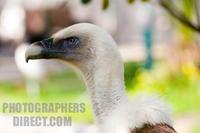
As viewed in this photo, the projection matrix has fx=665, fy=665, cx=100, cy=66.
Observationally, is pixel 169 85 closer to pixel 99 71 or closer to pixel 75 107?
pixel 75 107

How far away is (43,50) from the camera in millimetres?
1545

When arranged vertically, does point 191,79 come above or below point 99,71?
above


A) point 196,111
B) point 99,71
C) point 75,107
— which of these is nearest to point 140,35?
point 196,111

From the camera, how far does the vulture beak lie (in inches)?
59.9

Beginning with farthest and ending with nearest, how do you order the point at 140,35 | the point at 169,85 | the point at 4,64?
the point at 169,85 < the point at 140,35 < the point at 4,64

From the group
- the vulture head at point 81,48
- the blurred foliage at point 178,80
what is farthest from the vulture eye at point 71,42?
the blurred foliage at point 178,80

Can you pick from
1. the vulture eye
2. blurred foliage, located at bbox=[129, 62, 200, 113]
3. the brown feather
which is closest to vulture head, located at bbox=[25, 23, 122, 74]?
the vulture eye

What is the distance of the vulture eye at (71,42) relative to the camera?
4.97ft

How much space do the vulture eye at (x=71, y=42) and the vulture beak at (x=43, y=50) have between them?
0.12ft

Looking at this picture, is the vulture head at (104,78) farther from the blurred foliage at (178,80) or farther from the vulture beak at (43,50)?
the blurred foliage at (178,80)

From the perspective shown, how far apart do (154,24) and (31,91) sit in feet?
2.59

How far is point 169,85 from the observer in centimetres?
365

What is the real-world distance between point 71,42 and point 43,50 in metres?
0.07

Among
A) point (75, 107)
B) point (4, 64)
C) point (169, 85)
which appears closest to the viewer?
point (75, 107)
